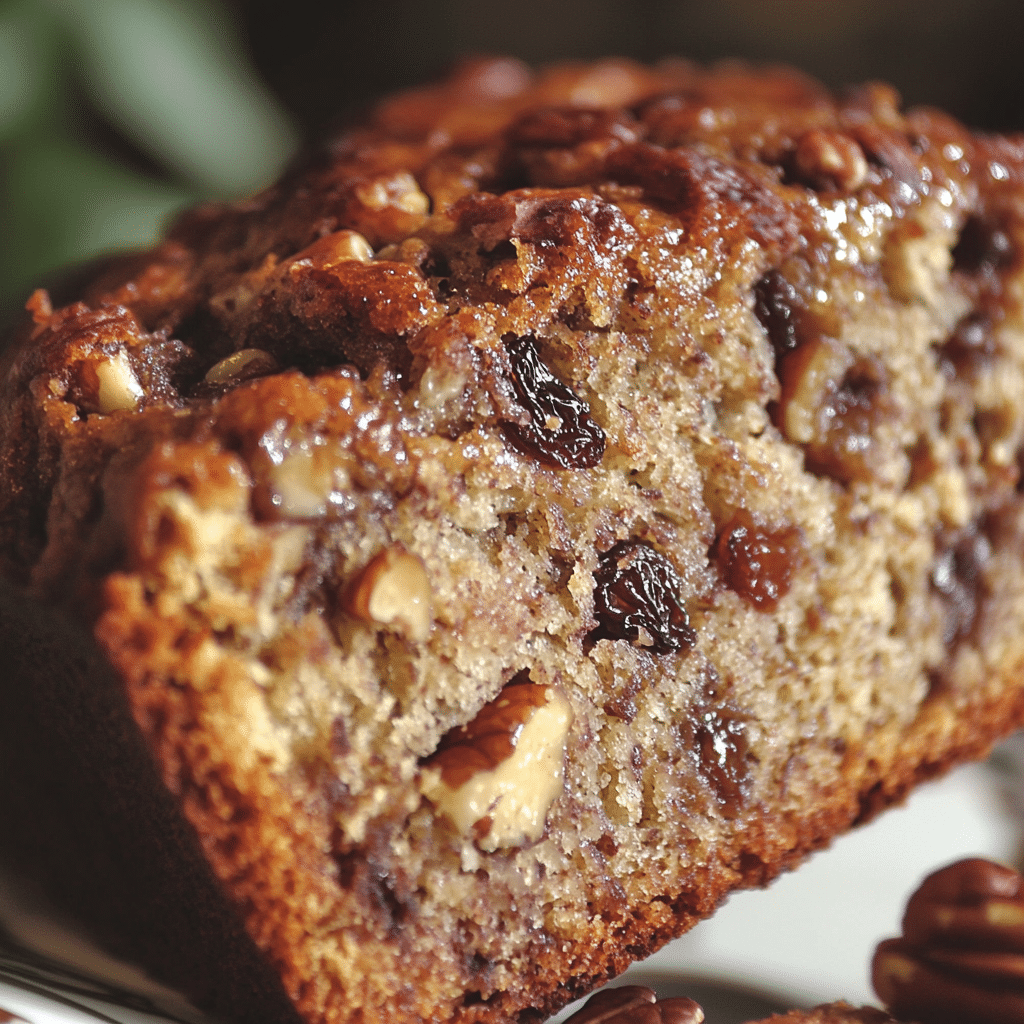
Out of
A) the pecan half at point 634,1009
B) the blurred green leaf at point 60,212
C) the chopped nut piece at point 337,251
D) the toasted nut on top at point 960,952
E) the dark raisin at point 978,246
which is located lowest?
the toasted nut on top at point 960,952

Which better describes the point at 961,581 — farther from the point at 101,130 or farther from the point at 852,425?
the point at 101,130

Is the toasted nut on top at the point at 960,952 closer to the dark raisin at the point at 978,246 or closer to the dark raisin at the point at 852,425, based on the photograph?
the dark raisin at the point at 852,425

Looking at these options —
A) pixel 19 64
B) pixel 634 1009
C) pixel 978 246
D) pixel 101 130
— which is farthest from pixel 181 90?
pixel 634 1009

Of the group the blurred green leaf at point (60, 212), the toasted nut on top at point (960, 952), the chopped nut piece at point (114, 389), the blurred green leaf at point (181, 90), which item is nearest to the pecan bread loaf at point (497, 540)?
the chopped nut piece at point (114, 389)

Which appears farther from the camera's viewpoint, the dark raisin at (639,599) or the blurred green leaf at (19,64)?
the blurred green leaf at (19,64)

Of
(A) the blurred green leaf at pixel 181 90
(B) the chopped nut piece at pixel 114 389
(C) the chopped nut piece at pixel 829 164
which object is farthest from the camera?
(A) the blurred green leaf at pixel 181 90

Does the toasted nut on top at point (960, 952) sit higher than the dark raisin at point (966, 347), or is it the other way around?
the dark raisin at point (966, 347)

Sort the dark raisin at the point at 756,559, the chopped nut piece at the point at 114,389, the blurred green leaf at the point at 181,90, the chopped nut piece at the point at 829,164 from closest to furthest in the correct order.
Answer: the chopped nut piece at the point at 114,389 → the dark raisin at the point at 756,559 → the chopped nut piece at the point at 829,164 → the blurred green leaf at the point at 181,90
